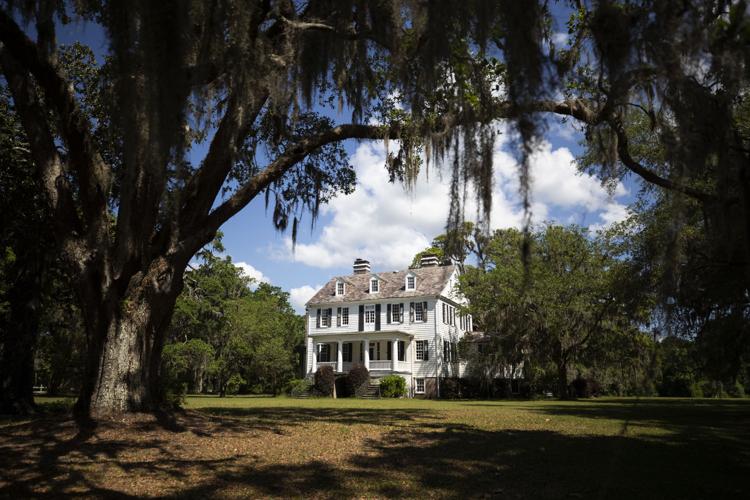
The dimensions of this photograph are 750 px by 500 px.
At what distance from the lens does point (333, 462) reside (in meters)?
6.33

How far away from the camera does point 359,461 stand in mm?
6422

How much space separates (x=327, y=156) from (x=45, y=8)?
6.24m

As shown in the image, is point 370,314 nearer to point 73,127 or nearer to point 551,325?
point 551,325

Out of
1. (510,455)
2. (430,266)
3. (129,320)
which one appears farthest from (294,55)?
(430,266)

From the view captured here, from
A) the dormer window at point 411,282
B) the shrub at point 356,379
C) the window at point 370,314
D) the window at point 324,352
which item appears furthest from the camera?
the window at point 324,352

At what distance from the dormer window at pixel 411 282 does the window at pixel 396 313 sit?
134 centimetres

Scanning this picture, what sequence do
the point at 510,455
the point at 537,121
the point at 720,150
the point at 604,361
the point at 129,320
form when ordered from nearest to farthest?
the point at 537,121
the point at 720,150
the point at 510,455
the point at 129,320
the point at 604,361

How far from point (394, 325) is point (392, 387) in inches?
193

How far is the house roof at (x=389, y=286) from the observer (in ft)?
109

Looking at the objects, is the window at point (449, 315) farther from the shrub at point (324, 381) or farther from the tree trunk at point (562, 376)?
the tree trunk at point (562, 376)

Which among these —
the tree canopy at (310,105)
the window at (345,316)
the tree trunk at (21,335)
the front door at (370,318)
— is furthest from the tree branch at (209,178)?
the window at (345,316)

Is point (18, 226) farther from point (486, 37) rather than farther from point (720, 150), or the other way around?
point (720, 150)

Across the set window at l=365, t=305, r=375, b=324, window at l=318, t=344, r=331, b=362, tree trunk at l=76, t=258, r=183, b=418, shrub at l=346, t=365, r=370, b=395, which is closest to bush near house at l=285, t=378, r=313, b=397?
shrub at l=346, t=365, r=370, b=395

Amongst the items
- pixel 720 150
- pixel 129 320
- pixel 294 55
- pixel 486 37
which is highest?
pixel 294 55
